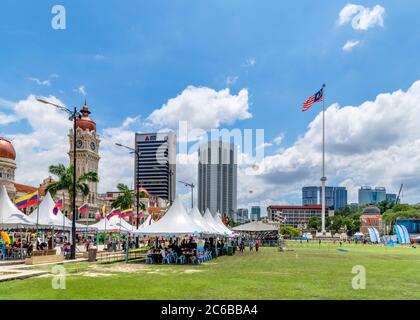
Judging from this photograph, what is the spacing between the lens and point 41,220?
37.9 metres

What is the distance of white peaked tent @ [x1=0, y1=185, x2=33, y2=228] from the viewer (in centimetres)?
3462

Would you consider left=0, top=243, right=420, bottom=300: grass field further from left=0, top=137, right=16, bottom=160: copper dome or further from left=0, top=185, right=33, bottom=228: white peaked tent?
left=0, top=137, right=16, bottom=160: copper dome

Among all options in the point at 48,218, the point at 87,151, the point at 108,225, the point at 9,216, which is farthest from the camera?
the point at 87,151

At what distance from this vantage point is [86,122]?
139 meters

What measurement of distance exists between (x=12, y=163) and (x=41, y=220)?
6790cm

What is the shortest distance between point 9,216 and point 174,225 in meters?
13.4

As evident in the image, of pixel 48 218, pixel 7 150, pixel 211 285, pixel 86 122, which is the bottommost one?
pixel 211 285

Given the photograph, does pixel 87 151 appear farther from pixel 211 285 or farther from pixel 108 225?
pixel 211 285

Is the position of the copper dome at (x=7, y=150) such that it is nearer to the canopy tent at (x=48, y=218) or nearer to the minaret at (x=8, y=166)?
the minaret at (x=8, y=166)

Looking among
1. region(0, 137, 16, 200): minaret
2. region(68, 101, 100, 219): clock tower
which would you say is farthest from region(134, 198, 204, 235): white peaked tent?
region(68, 101, 100, 219): clock tower

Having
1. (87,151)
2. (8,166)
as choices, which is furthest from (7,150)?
(87,151)
